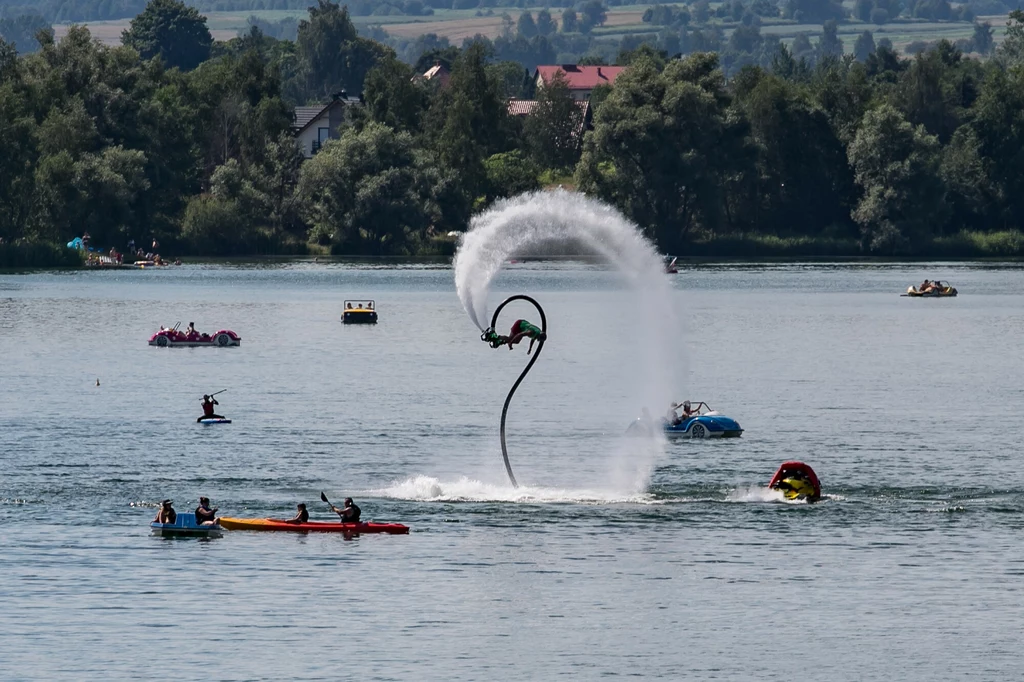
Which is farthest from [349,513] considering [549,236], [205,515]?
[549,236]

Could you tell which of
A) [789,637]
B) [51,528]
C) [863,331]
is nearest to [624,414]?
[51,528]

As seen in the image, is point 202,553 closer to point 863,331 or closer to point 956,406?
point 956,406

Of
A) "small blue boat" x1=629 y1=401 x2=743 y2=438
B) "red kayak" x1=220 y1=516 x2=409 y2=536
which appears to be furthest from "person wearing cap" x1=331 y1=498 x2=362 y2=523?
"small blue boat" x1=629 y1=401 x2=743 y2=438

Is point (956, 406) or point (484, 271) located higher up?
point (484, 271)

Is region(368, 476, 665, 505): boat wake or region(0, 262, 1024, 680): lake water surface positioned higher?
region(368, 476, 665, 505): boat wake

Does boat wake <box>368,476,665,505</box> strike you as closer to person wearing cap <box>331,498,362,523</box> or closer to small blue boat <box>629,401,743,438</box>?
person wearing cap <box>331,498,362,523</box>

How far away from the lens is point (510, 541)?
78.1 m

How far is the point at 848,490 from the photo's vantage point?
298ft

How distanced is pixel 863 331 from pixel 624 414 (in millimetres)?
80211

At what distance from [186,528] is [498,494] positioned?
15.9 m

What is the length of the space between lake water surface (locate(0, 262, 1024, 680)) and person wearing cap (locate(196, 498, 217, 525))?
1004 millimetres

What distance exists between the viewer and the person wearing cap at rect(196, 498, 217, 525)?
259 ft

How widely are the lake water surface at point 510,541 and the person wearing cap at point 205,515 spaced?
1.00 metres

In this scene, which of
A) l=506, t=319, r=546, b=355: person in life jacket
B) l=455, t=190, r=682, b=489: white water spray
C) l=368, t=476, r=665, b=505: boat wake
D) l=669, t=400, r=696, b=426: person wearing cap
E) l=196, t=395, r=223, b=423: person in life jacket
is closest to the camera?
l=506, t=319, r=546, b=355: person in life jacket
